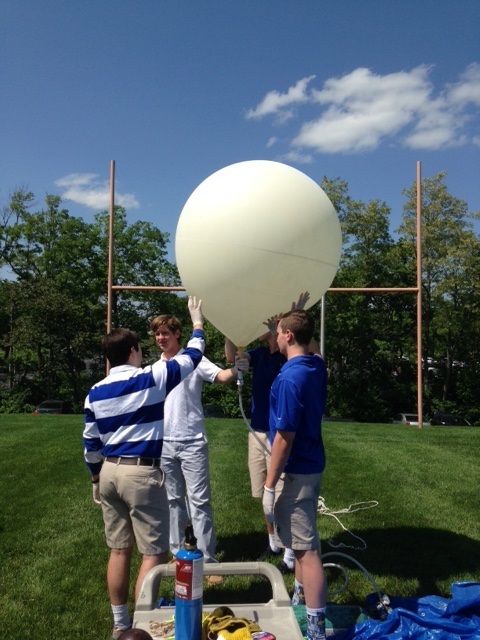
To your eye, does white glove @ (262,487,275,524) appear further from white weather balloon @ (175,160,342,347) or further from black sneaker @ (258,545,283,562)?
black sneaker @ (258,545,283,562)

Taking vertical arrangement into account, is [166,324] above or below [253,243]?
below

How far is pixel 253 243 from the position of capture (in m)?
2.84

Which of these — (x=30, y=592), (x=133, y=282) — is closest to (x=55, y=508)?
(x=30, y=592)

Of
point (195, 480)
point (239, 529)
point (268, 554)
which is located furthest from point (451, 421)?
point (195, 480)

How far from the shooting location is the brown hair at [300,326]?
8.80 ft

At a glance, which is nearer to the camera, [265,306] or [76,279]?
[265,306]

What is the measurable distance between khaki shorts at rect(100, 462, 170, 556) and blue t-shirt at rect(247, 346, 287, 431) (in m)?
1.12

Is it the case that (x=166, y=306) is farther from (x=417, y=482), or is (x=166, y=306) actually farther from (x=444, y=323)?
(x=417, y=482)

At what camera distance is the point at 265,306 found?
3.01 meters

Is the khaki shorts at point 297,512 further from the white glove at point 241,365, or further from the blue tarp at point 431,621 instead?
the white glove at point 241,365

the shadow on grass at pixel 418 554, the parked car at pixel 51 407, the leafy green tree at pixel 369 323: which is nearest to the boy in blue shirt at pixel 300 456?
the shadow on grass at pixel 418 554

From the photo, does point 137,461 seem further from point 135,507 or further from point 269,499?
point 269,499

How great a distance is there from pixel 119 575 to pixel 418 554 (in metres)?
2.23

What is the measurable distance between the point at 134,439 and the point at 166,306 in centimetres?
2558
